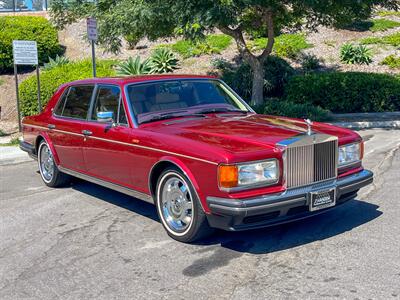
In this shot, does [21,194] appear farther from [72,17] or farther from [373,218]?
[72,17]

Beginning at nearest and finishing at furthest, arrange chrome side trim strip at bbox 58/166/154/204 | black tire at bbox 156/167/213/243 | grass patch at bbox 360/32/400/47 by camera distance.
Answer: black tire at bbox 156/167/213/243
chrome side trim strip at bbox 58/166/154/204
grass patch at bbox 360/32/400/47

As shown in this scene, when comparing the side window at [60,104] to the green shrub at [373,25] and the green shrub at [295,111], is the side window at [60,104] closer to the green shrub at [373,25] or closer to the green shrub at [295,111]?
the green shrub at [295,111]

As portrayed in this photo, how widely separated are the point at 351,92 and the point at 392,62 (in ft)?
15.4

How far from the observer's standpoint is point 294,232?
5.21 m

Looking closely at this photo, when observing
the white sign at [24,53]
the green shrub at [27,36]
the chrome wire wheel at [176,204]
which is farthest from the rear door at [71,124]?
the green shrub at [27,36]

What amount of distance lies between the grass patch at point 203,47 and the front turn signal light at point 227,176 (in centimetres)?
1469

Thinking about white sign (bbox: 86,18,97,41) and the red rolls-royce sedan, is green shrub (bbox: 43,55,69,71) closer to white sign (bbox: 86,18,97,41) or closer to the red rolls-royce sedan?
white sign (bbox: 86,18,97,41)

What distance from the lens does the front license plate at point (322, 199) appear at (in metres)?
4.71

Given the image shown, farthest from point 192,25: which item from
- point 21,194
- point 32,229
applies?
point 32,229

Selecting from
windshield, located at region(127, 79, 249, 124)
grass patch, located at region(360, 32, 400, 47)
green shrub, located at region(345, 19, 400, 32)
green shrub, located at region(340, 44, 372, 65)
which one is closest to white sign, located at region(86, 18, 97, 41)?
windshield, located at region(127, 79, 249, 124)

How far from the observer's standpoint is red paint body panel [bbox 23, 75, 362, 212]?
14.9 feet

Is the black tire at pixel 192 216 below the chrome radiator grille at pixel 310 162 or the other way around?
below

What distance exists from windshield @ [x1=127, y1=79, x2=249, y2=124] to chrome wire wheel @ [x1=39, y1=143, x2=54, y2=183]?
7.38 feet

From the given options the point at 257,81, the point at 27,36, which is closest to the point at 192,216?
the point at 257,81
